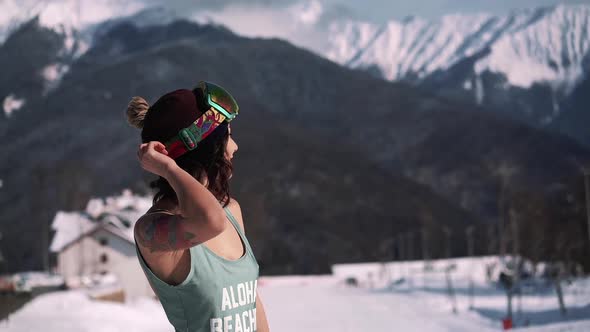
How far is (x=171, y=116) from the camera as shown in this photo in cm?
275

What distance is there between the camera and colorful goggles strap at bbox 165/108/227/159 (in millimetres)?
2705

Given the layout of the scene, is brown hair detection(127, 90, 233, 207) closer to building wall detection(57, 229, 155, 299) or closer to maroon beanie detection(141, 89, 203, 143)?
maroon beanie detection(141, 89, 203, 143)

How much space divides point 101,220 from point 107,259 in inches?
177

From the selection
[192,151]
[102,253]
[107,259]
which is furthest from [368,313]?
[192,151]

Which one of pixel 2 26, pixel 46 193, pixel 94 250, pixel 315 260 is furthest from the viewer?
pixel 315 260

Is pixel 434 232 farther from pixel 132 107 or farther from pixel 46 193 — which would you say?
pixel 132 107

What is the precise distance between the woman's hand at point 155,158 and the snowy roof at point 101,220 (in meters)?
60.3

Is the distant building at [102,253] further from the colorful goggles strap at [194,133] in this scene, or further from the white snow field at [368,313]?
the colorful goggles strap at [194,133]

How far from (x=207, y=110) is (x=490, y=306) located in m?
51.8

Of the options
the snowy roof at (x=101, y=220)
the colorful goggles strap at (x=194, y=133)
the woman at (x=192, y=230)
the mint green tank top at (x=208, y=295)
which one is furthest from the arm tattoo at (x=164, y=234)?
the snowy roof at (x=101, y=220)

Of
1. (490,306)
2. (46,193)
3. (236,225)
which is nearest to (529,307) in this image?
(490,306)

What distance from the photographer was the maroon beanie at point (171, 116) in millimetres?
2725

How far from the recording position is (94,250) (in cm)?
6256

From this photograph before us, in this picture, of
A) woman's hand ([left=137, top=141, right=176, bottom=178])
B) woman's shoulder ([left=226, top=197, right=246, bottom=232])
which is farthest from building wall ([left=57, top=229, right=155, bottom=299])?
woman's hand ([left=137, top=141, right=176, bottom=178])
